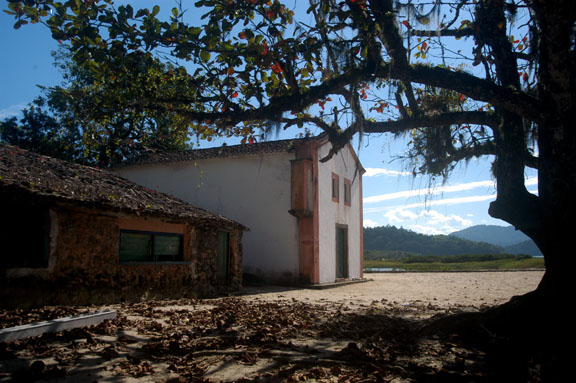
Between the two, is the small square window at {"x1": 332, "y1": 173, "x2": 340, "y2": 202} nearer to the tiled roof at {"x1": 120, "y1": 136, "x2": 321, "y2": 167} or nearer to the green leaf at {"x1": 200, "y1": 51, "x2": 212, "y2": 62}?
the tiled roof at {"x1": 120, "y1": 136, "x2": 321, "y2": 167}

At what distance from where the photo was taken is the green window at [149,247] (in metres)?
10.4

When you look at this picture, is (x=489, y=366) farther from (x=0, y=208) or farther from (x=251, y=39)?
(x=0, y=208)

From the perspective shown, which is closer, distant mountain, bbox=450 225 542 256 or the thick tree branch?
the thick tree branch

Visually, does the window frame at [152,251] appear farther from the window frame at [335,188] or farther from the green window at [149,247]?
the window frame at [335,188]

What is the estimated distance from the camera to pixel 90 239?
930cm

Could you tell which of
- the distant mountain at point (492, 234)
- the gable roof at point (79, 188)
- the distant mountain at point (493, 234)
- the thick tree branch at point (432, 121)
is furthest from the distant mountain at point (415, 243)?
the distant mountain at point (492, 234)

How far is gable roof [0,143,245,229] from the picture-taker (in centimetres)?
808

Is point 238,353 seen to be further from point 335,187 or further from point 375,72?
point 335,187

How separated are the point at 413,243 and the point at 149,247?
2954 inches

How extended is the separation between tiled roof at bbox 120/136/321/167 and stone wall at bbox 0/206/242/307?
6.36 m

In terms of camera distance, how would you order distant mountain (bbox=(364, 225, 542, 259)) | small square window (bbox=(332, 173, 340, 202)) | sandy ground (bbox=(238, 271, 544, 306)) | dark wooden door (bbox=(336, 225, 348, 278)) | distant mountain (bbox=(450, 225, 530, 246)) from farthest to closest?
1. distant mountain (bbox=(450, 225, 530, 246))
2. distant mountain (bbox=(364, 225, 542, 259))
3. dark wooden door (bbox=(336, 225, 348, 278))
4. small square window (bbox=(332, 173, 340, 202))
5. sandy ground (bbox=(238, 271, 544, 306))

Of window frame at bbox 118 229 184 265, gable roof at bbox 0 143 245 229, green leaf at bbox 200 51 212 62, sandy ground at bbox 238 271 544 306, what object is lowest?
sandy ground at bbox 238 271 544 306

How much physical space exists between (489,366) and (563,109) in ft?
11.0

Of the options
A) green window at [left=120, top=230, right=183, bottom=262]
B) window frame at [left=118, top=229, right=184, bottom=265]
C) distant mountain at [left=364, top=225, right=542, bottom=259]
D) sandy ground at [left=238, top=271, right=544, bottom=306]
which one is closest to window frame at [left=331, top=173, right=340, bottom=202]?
sandy ground at [left=238, top=271, right=544, bottom=306]
